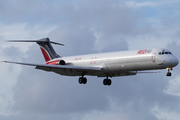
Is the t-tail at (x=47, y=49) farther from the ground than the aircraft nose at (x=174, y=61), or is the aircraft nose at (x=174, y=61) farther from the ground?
the t-tail at (x=47, y=49)

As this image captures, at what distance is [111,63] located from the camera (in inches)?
1722

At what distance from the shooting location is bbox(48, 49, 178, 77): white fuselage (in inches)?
1593

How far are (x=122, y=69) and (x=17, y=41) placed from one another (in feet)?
58.6

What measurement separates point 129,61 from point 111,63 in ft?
8.70

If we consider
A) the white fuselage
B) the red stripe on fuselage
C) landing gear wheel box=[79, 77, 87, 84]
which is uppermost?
the red stripe on fuselage

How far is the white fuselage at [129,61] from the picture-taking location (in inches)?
1593

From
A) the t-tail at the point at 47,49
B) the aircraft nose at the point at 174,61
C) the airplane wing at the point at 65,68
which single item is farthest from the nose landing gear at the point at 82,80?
the aircraft nose at the point at 174,61

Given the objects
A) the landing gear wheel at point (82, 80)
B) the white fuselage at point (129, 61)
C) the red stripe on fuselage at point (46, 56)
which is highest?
the red stripe on fuselage at point (46, 56)

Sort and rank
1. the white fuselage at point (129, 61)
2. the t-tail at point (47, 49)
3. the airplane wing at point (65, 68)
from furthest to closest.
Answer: the t-tail at point (47, 49) → the airplane wing at point (65, 68) → the white fuselage at point (129, 61)

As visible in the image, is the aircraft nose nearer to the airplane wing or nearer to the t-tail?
the airplane wing

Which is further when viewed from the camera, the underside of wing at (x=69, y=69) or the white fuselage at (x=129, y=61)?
the underside of wing at (x=69, y=69)

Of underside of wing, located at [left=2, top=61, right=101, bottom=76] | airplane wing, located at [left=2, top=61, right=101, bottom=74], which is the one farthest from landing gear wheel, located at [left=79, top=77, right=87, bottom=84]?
airplane wing, located at [left=2, top=61, right=101, bottom=74]

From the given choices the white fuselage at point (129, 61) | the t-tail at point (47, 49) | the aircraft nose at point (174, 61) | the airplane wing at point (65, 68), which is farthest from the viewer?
the t-tail at point (47, 49)

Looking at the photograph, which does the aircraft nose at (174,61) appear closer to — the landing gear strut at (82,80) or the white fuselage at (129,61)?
the white fuselage at (129,61)
